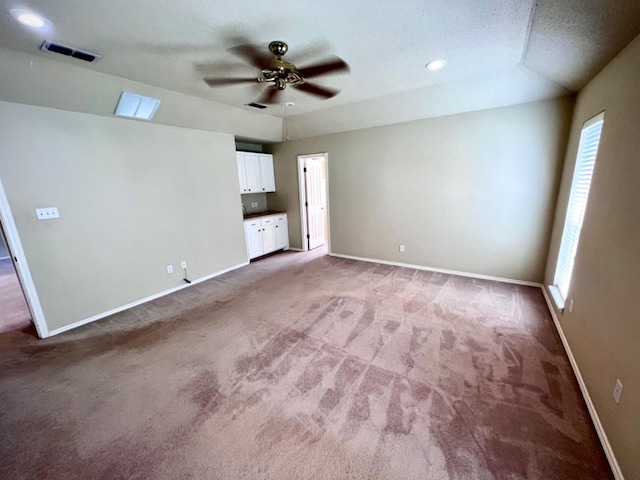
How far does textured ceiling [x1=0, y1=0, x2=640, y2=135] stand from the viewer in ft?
5.30

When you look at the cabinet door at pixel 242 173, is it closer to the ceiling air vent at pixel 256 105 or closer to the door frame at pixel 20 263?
the ceiling air vent at pixel 256 105

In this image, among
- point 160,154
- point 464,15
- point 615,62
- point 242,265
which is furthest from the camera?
point 242,265

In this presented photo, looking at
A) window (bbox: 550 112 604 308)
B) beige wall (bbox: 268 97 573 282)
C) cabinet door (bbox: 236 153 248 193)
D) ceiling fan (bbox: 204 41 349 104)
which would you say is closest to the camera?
ceiling fan (bbox: 204 41 349 104)

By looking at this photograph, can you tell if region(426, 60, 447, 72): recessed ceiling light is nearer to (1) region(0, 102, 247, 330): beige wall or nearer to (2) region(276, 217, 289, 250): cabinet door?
(1) region(0, 102, 247, 330): beige wall

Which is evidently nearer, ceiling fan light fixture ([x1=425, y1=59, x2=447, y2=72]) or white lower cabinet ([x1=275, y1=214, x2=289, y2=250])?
ceiling fan light fixture ([x1=425, y1=59, x2=447, y2=72])

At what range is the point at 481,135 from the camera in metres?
3.54

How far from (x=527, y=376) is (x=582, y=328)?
1.83ft

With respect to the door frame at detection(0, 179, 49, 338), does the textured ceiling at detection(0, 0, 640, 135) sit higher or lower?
higher

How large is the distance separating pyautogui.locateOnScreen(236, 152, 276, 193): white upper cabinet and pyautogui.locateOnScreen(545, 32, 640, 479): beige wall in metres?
4.69

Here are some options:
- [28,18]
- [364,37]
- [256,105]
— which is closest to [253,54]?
[364,37]

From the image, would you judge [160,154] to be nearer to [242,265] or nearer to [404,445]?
[242,265]

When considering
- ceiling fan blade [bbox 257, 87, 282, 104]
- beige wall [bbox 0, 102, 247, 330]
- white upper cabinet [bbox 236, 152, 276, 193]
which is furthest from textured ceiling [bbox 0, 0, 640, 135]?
white upper cabinet [bbox 236, 152, 276, 193]

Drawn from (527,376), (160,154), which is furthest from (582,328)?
(160,154)

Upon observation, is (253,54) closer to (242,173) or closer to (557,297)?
(242,173)
